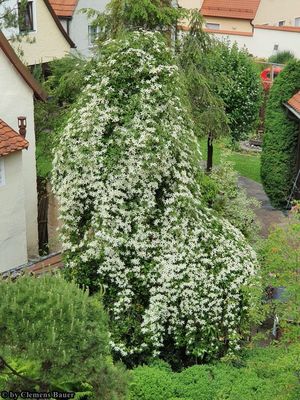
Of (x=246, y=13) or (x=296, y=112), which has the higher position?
(x=246, y=13)

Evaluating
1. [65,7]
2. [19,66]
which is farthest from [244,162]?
[19,66]

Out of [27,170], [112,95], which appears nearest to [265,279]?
[112,95]

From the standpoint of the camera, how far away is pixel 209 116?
19.2m

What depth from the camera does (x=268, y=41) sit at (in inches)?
1515

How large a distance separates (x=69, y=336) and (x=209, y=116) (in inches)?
531

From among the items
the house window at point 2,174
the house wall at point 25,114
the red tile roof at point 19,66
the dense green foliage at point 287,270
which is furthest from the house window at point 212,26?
the dense green foliage at point 287,270

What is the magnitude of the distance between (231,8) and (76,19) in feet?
49.6

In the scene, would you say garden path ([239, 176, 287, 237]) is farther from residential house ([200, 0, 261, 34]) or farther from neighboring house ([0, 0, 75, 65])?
residential house ([200, 0, 261, 34])

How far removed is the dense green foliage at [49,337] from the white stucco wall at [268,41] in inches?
1264

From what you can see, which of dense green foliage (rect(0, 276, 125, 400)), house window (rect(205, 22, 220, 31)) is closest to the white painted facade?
house window (rect(205, 22, 220, 31))

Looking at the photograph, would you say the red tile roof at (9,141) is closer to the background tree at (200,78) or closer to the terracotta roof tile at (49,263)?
the terracotta roof tile at (49,263)

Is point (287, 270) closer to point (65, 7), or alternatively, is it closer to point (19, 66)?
point (19, 66)

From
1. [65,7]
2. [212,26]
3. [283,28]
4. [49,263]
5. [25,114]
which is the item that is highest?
[65,7]

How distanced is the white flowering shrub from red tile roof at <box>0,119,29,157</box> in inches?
98.5
